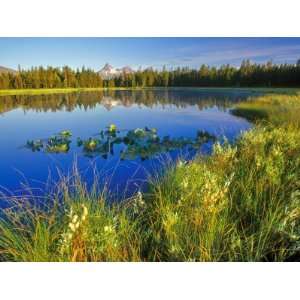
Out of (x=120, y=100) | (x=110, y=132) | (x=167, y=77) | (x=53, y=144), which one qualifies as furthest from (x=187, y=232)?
(x=120, y=100)

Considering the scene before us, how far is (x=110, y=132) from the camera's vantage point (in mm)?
7367

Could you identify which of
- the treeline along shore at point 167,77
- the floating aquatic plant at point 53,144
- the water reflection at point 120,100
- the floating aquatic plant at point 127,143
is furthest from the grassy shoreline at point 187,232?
the water reflection at point 120,100

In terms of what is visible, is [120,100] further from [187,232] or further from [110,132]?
[187,232]

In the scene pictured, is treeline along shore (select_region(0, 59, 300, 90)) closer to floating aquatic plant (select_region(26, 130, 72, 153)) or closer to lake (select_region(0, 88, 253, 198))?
lake (select_region(0, 88, 253, 198))

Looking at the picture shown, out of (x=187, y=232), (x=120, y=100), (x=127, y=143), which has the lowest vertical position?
(x=127, y=143)

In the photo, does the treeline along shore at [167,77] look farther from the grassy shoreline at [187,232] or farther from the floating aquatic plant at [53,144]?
the grassy shoreline at [187,232]

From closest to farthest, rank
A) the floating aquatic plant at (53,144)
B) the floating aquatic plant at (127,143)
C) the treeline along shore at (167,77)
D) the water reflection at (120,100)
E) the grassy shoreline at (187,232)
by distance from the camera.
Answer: the grassy shoreline at (187,232) → the floating aquatic plant at (127,143) → the floating aquatic plant at (53,144) → the treeline along shore at (167,77) → the water reflection at (120,100)

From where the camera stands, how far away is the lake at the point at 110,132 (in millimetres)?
4807

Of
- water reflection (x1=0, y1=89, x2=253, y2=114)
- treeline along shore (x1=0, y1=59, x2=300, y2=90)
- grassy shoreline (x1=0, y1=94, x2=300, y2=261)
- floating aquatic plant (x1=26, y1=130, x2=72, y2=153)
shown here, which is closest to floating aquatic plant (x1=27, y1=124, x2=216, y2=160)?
floating aquatic plant (x1=26, y1=130, x2=72, y2=153)
